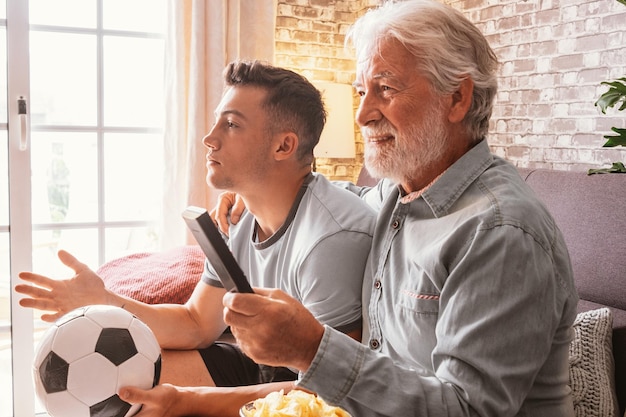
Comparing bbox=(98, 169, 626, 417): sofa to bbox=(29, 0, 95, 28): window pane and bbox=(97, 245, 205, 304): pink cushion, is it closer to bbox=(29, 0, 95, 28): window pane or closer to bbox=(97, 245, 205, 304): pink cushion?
bbox=(97, 245, 205, 304): pink cushion

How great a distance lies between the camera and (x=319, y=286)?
4.97 ft

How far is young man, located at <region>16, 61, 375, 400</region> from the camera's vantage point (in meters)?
1.64

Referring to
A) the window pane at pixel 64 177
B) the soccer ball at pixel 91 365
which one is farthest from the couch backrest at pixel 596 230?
the window pane at pixel 64 177

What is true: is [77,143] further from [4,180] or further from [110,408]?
[110,408]

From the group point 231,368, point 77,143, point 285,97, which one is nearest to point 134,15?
point 77,143

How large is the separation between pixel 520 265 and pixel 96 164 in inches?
118

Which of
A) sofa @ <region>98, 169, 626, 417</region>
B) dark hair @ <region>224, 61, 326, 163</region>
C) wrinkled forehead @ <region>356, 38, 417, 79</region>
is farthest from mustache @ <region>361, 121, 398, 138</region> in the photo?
sofa @ <region>98, 169, 626, 417</region>

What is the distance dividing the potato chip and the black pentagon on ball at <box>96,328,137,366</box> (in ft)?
1.03

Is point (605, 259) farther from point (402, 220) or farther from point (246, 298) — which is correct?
point (246, 298)

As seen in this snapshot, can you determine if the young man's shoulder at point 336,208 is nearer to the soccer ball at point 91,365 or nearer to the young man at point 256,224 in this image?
the young man at point 256,224

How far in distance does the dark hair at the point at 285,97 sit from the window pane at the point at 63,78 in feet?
6.44

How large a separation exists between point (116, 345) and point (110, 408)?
12 cm

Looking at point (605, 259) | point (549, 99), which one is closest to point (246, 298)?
point (605, 259)

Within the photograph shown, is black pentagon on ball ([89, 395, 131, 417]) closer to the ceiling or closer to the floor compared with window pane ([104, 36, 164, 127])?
closer to the floor
